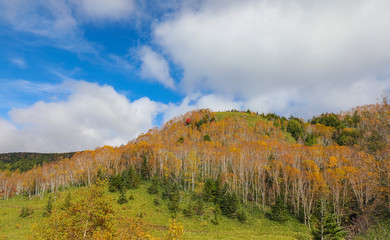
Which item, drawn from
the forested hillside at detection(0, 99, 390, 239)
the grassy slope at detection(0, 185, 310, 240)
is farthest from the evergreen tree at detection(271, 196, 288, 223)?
the grassy slope at detection(0, 185, 310, 240)

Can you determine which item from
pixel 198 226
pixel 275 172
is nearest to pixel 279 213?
pixel 275 172

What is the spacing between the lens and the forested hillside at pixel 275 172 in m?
20.9

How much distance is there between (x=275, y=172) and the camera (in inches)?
2559

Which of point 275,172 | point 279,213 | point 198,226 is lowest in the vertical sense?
point 198,226

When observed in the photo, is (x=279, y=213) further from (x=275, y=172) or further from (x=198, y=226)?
(x=198, y=226)

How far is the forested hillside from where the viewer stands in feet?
68.5

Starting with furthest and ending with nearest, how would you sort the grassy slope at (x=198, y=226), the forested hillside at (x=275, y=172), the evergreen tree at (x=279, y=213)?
the evergreen tree at (x=279, y=213) < the grassy slope at (x=198, y=226) < the forested hillside at (x=275, y=172)

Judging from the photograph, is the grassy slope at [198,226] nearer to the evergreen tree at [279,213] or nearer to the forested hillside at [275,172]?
the evergreen tree at [279,213]

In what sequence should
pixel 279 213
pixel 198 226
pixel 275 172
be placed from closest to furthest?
pixel 198 226
pixel 279 213
pixel 275 172

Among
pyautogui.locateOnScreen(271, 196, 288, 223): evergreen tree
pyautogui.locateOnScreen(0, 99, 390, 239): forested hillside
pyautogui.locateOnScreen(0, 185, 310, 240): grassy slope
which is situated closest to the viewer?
pyautogui.locateOnScreen(0, 99, 390, 239): forested hillside

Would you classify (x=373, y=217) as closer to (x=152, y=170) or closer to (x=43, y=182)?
(x=152, y=170)

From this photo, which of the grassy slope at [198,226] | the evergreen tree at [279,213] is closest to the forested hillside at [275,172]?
the evergreen tree at [279,213]

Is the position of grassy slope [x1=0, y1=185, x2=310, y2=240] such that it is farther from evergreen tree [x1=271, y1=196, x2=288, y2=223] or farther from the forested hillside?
the forested hillside

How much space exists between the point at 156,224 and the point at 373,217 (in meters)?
53.9
